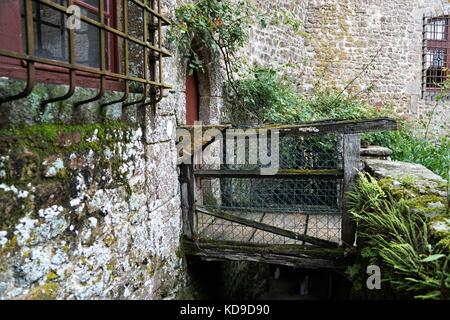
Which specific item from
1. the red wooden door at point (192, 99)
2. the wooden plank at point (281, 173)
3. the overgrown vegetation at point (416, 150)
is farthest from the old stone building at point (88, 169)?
the overgrown vegetation at point (416, 150)

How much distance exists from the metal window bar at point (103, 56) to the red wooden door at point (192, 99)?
1.82m

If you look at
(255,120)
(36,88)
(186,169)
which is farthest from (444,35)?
(36,88)

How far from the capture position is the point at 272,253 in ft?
11.7

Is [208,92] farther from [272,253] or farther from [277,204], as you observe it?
[272,253]

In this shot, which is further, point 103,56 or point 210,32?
point 210,32

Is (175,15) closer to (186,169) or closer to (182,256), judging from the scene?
Result: (186,169)

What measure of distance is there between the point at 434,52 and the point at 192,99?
9.28 meters

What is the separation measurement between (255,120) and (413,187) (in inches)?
154

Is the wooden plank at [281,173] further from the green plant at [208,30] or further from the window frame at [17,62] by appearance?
the window frame at [17,62]

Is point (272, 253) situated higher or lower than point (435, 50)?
lower

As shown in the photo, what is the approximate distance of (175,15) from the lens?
12.3 ft

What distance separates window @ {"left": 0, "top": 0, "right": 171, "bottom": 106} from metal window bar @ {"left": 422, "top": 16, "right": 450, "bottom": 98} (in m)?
10.2

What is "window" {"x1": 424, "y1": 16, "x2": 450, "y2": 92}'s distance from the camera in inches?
429

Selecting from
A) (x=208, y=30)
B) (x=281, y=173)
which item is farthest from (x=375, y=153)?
(x=208, y=30)
